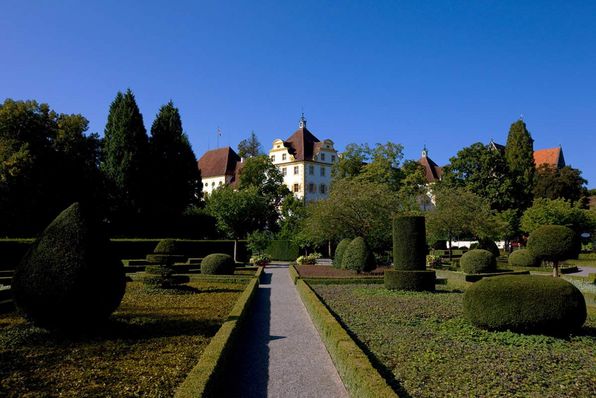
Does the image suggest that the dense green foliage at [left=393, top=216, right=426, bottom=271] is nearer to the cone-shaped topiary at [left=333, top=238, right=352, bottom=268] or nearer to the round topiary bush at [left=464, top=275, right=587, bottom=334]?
the round topiary bush at [left=464, top=275, right=587, bottom=334]

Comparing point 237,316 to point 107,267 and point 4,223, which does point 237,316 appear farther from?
point 4,223

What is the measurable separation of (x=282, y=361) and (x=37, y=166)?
31.4 meters

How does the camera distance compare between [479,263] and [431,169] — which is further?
[431,169]

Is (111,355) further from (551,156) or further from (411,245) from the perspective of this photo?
(551,156)

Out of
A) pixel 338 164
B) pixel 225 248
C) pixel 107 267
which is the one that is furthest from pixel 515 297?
pixel 338 164

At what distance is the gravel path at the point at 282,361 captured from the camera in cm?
668

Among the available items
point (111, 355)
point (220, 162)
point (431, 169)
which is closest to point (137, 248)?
point (111, 355)

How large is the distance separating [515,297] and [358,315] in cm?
394

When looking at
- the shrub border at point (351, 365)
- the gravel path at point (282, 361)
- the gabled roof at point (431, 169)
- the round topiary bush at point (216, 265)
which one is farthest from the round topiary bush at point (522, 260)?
the gabled roof at point (431, 169)

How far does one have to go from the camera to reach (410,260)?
58.1 feet

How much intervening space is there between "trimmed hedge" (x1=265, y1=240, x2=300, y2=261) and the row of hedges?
489cm

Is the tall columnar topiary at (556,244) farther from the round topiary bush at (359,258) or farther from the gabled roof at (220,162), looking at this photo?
the gabled roof at (220,162)

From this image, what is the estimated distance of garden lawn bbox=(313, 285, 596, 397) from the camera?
6.22m

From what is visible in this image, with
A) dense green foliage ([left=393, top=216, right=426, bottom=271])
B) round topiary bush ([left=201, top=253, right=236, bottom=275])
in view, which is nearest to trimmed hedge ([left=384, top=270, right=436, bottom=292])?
dense green foliage ([left=393, top=216, right=426, bottom=271])
